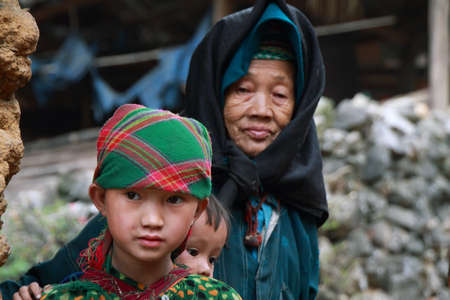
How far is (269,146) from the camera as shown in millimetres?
2295

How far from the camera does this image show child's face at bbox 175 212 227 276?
1.89 metres

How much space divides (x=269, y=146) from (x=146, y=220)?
1.06 m

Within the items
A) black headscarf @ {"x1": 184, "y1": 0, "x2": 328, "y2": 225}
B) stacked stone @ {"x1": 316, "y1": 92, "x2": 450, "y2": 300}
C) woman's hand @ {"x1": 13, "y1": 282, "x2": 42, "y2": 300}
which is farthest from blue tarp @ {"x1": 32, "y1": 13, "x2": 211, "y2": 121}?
woman's hand @ {"x1": 13, "y1": 282, "x2": 42, "y2": 300}

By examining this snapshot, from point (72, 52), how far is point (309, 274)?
688cm

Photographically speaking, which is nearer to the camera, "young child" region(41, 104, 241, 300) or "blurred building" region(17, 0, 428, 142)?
"young child" region(41, 104, 241, 300)

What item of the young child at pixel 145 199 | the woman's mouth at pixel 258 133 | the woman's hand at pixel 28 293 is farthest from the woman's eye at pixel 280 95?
the woman's hand at pixel 28 293

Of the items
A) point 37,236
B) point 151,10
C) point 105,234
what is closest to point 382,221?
point 37,236

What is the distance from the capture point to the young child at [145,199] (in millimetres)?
1342

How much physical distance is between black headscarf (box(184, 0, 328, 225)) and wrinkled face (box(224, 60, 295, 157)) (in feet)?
0.15

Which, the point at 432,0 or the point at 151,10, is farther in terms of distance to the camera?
the point at 151,10

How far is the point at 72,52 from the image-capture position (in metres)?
8.40

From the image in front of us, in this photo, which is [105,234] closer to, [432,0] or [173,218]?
[173,218]

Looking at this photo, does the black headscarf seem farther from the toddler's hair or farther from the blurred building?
the blurred building

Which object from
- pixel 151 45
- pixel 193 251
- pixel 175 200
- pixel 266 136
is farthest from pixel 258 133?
pixel 151 45
